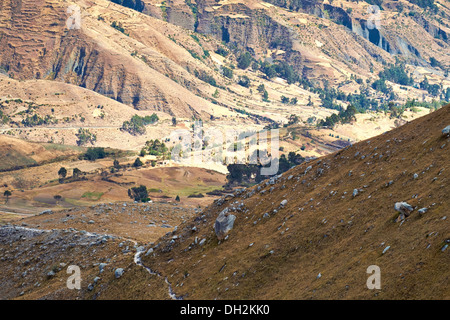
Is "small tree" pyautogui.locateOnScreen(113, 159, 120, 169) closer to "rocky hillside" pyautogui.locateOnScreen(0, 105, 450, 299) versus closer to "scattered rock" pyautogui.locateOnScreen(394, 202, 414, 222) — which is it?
"rocky hillside" pyautogui.locateOnScreen(0, 105, 450, 299)

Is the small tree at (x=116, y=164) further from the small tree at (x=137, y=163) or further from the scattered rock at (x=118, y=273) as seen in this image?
the scattered rock at (x=118, y=273)

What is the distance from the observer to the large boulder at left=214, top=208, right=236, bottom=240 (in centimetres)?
4591

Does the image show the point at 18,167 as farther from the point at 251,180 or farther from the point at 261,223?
the point at 261,223

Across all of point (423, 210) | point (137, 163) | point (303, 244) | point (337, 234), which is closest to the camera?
point (423, 210)

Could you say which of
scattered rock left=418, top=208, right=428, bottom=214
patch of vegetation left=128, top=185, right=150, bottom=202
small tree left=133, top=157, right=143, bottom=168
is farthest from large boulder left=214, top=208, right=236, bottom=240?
Answer: small tree left=133, top=157, right=143, bottom=168

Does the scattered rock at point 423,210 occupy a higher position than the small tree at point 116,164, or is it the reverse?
the scattered rock at point 423,210

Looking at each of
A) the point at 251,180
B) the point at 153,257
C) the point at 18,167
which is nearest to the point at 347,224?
the point at 153,257

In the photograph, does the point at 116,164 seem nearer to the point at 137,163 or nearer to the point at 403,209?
the point at 137,163

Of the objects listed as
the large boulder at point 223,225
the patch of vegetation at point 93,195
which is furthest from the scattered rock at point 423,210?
the patch of vegetation at point 93,195

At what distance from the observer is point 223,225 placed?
152ft

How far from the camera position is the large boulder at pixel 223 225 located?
45906mm

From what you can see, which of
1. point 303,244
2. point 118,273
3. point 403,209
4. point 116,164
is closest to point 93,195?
point 116,164

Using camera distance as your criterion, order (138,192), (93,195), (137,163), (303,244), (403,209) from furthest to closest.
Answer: (137,163), (93,195), (138,192), (303,244), (403,209)
